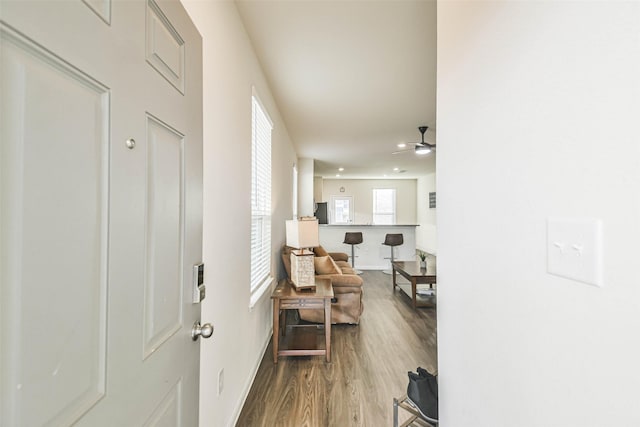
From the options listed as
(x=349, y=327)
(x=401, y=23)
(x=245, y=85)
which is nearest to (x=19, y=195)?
(x=245, y=85)

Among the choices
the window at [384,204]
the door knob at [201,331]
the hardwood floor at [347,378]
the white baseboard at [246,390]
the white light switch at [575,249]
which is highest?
the window at [384,204]

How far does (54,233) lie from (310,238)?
92.2 inches

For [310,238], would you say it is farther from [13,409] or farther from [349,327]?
[13,409]

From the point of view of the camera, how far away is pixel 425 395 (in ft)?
5.29

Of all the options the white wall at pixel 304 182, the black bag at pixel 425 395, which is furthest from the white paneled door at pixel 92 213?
the white wall at pixel 304 182

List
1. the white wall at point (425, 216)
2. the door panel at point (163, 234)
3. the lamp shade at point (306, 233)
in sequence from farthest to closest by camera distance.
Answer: the white wall at point (425, 216) < the lamp shade at point (306, 233) < the door panel at point (163, 234)

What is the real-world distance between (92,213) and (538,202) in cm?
97

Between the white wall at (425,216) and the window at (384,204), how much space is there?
0.80 metres

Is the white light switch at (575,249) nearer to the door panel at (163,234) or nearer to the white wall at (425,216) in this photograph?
the door panel at (163,234)

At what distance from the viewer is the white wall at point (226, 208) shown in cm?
142

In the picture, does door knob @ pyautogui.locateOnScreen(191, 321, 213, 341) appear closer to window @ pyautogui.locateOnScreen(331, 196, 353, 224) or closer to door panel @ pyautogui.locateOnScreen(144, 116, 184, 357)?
door panel @ pyautogui.locateOnScreen(144, 116, 184, 357)

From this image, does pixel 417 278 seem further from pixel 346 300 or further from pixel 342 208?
pixel 342 208

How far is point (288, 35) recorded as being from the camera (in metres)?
2.13

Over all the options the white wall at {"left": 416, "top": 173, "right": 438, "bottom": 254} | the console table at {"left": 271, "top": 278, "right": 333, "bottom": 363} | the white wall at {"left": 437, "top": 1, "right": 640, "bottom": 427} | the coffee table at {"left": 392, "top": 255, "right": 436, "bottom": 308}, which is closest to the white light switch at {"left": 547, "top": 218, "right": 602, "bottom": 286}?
the white wall at {"left": 437, "top": 1, "right": 640, "bottom": 427}
